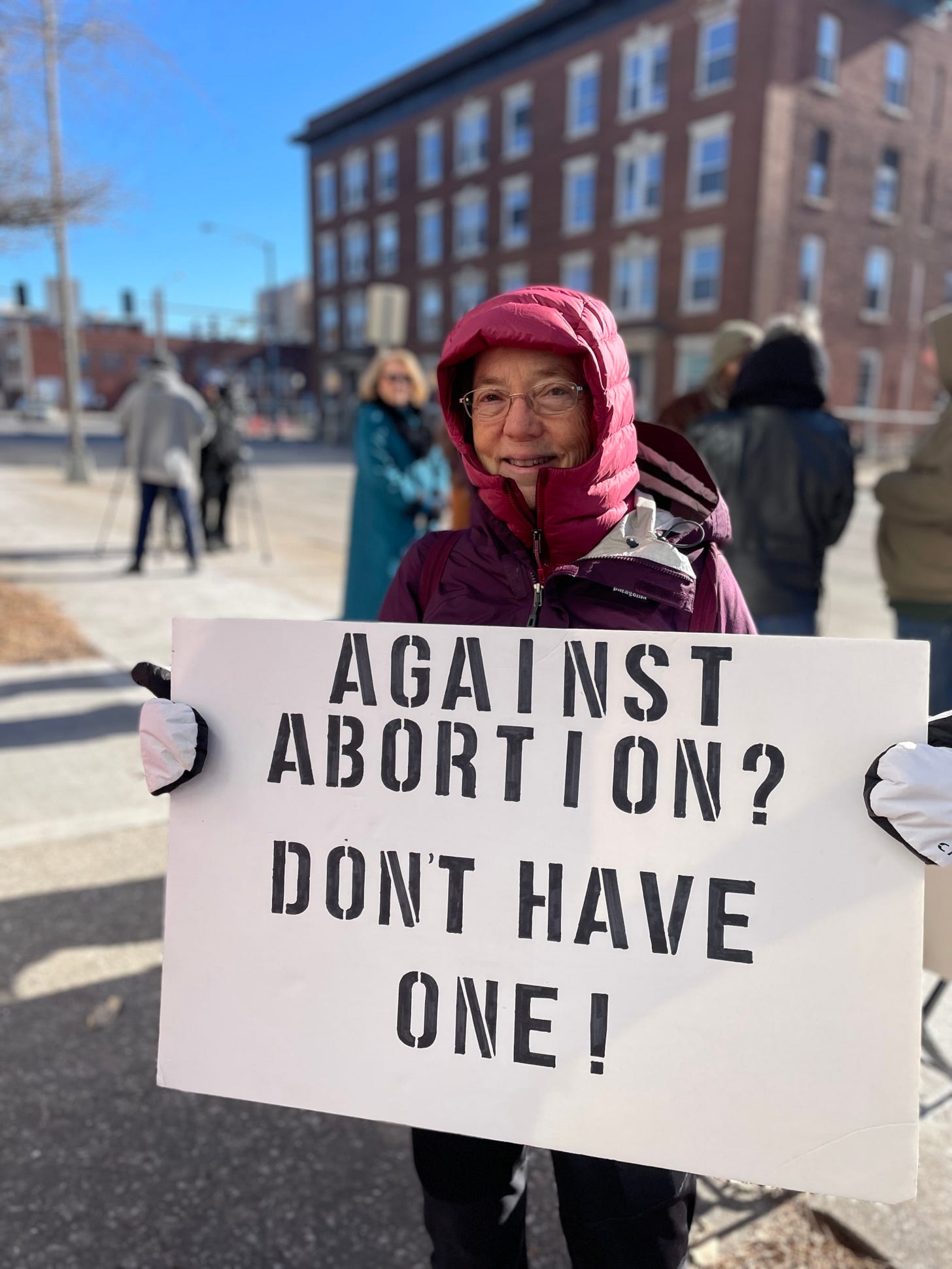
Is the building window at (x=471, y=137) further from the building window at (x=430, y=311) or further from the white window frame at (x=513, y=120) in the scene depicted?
the building window at (x=430, y=311)

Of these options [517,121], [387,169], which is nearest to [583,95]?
[517,121]

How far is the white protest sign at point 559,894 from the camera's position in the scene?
139cm

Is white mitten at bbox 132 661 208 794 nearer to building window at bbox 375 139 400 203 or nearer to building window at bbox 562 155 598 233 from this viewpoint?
building window at bbox 562 155 598 233

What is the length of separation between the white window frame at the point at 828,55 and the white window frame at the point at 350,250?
2056cm

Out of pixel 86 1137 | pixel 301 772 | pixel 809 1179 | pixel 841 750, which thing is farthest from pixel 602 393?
pixel 86 1137

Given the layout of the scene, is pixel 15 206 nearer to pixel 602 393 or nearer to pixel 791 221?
pixel 602 393

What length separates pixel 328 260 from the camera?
43.5m

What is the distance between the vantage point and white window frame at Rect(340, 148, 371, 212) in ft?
130

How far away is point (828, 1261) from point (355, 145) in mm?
44308

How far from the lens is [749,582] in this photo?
11.1ft

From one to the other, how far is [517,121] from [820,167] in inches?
424

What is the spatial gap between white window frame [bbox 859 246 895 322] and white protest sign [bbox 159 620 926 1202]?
3058 cm

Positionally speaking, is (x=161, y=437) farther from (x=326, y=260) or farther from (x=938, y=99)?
(x=326, y=260)

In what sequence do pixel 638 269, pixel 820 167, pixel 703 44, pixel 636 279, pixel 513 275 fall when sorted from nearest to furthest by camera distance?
pixel 703 44 → pixel 820 167 → pixel 638 269 → pixel 636 279 → pixel 513 275
